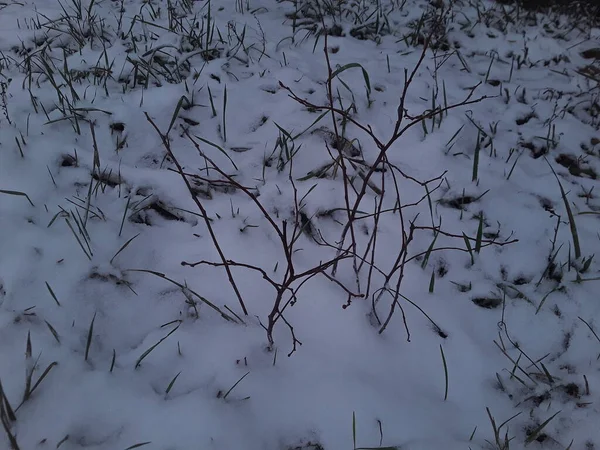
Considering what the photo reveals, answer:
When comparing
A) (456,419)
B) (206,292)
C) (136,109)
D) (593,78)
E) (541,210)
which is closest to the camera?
(456,419)

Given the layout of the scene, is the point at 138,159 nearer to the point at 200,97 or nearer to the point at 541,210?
the point at 200,97

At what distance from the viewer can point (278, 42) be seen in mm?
2758

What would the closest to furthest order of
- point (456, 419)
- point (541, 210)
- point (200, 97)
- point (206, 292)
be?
point (456, 419) → point (206, 292) → point (541, 210) → point (200, 97)

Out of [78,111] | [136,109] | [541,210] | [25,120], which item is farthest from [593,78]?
[25,120]

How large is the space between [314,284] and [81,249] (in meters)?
0.78

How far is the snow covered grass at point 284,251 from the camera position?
119cm

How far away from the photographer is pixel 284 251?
1569 millimetres

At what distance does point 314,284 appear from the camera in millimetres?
1505

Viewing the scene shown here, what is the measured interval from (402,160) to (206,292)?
1.08 m

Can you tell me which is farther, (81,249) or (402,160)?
(402,160)

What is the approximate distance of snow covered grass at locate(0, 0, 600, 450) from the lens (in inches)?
46.8

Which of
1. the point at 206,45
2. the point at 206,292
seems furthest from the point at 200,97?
the point at 206,292

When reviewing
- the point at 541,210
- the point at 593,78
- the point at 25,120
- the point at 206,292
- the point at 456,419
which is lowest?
the point at 456,419

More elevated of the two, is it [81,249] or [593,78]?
[593,78]
